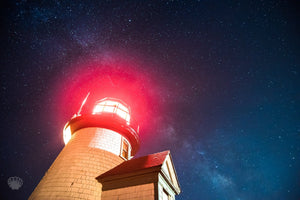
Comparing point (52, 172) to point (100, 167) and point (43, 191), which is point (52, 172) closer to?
point (43, 191)

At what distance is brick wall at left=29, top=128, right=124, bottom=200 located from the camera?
8.53m

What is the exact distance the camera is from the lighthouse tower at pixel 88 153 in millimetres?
8734

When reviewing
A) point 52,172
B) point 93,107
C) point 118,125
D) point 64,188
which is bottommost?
point 64,188

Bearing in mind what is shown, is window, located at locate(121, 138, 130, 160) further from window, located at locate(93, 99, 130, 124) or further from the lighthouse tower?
window, located at locate(93, 99, 130, 124)

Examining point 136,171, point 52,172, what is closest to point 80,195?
point 52,172

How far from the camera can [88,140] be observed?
11703mm

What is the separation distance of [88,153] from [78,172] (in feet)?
4.77

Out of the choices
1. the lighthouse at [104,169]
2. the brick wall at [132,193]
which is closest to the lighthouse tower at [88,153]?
the lighthouse at [104,169]

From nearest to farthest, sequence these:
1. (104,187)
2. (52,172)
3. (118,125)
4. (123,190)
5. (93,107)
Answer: (123,190) → (104,187) → (52,172) → (118,125) → (93,107)

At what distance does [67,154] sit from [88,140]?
1.60m

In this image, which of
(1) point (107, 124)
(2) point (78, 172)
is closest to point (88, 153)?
(2) point (78, 172)

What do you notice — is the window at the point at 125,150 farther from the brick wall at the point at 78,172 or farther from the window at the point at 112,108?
the window at the point at 112,108

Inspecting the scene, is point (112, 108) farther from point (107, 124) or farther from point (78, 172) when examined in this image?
point (78, 172)

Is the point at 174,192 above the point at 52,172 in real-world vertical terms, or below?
below
